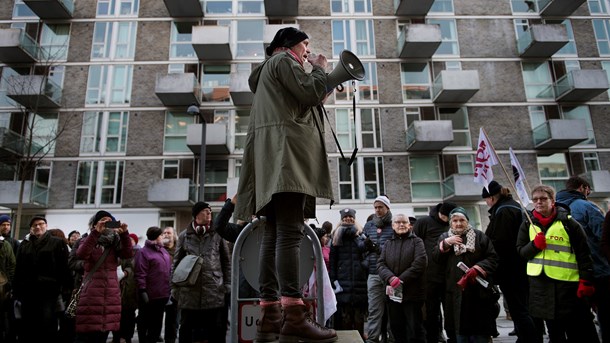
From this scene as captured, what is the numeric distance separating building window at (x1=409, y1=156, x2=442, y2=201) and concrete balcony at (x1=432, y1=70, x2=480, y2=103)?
Result: 372cm

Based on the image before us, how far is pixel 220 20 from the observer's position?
2628 cm

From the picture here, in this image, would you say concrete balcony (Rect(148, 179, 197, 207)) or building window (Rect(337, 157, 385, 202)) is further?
building window (Rect(337, 157, 385, 202))

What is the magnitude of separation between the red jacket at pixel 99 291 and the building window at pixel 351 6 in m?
24.0

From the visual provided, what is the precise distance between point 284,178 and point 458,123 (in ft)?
80.0

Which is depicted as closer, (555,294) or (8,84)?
(555,294)


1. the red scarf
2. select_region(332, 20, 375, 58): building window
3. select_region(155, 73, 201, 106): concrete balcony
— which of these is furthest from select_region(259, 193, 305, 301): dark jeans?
select_region(332, 20, 375, 58): building window

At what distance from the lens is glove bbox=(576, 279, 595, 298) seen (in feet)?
14.8

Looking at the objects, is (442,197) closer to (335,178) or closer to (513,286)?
(335,178)

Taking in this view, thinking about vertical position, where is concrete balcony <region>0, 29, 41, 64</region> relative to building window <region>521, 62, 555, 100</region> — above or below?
above

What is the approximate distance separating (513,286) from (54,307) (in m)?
6.61

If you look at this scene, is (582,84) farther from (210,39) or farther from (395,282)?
(395,282)

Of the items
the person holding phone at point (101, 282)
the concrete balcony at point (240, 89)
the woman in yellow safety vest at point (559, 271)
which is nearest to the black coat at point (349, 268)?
the woman in yellow safety vest at point (559, 271)

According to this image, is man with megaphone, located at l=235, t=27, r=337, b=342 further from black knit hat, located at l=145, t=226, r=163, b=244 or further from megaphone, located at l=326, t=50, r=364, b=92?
black knit hat, located at l=145, t=226, r=163, b=244

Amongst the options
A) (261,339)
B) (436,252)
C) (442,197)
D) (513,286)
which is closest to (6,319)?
(261,339)
